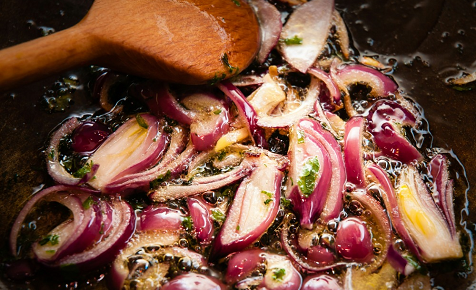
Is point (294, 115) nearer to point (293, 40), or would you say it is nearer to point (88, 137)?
point (293, 40)

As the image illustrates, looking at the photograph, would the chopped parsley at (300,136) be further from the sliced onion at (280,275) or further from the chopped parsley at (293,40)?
the chopped parsley at (293,40)

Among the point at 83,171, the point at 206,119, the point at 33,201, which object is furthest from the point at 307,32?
the point at 33,201

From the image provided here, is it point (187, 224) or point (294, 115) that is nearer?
point (187, 224)

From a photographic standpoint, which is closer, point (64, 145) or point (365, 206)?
point (365, 206)

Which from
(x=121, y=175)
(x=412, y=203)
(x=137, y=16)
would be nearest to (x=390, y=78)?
(x=412, y=203)

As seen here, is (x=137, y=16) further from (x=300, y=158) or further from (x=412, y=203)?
(x=412, y=203)


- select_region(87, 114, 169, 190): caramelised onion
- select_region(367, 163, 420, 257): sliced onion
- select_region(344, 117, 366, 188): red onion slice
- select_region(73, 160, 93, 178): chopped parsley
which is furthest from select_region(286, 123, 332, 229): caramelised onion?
select_region(73, 160, 93, 178): chopped parsley

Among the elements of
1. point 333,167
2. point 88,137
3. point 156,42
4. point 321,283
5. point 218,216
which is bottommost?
point 321,283
